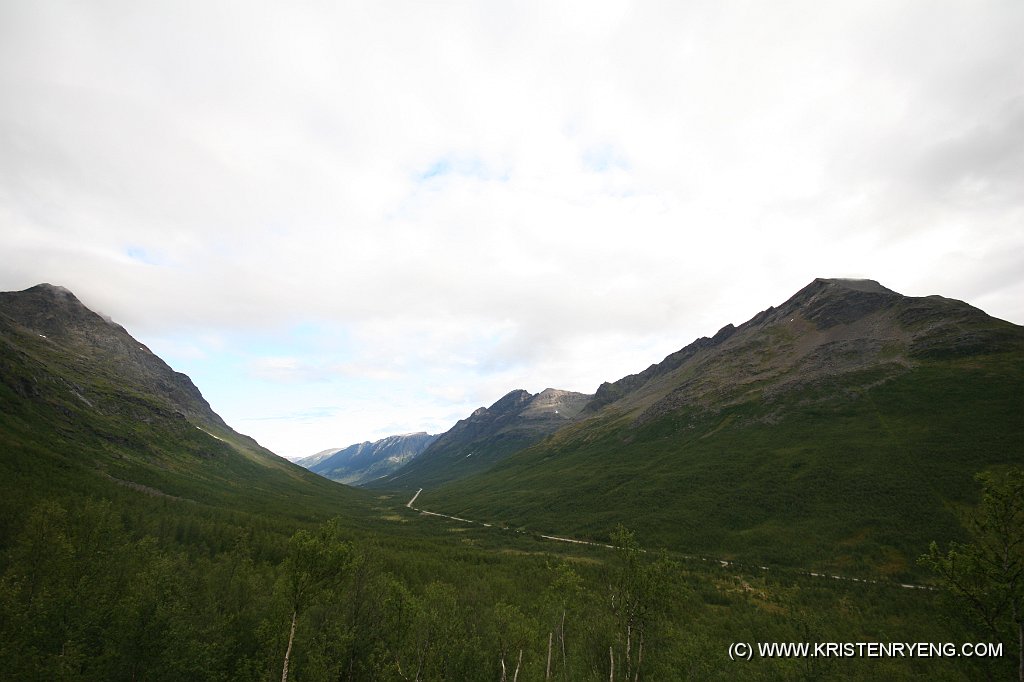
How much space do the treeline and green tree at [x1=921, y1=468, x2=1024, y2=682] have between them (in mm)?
15351

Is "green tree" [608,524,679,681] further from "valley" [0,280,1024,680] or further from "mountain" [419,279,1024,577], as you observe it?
"mountain" [419,279,1024,577]

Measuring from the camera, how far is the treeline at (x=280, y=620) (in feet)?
84.7

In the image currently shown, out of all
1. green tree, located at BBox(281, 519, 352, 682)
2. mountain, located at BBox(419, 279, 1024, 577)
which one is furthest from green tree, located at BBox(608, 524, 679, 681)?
mountain, located at BBox(419, 279, 1024, 577)

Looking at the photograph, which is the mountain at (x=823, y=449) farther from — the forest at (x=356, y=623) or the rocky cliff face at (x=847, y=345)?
the forest at (x=356, y=623)

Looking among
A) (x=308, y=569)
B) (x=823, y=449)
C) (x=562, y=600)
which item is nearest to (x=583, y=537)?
(x=823, y=449)

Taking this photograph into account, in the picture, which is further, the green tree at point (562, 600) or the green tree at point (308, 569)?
the green tree at point (562, 600)

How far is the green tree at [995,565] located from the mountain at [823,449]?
174 ft

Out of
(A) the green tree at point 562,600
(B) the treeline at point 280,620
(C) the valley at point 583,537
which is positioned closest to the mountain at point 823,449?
(C) the valley at point 583,537

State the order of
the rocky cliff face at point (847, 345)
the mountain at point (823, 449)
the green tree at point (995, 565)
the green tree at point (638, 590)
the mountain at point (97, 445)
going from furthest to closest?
the rocky cliff face at point (847, 345), the mountain at point (823, 449), the mountain at point (97, 445), the green tree at point (638, 590), the green tree at point (995, 565)

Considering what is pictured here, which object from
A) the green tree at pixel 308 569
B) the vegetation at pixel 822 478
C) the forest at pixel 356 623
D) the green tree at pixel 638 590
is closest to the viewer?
the forest at pixel 356 623

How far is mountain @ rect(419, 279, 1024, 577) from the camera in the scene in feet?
250

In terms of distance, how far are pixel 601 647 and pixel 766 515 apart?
250 feet

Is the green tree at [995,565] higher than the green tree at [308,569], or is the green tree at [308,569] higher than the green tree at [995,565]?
the green tree at [995,565]

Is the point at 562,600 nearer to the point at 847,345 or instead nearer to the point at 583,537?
the point at 583,537
